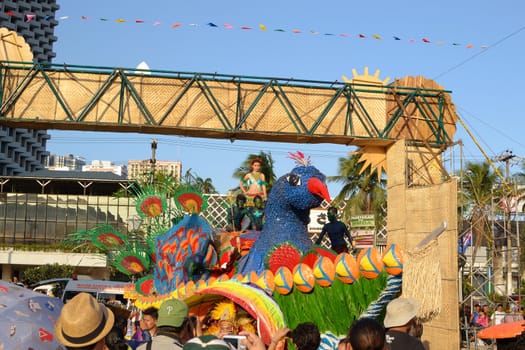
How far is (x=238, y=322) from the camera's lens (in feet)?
30.1

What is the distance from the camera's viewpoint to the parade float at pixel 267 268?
8023mm

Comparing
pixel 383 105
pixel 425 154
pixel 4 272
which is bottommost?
pixel 4 272

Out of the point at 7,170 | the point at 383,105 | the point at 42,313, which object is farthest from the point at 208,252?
the point at 7,170

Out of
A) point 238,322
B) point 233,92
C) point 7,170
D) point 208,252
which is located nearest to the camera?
point 238,322

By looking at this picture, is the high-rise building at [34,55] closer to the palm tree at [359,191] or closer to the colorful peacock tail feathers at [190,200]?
the palm tree at [359,191]

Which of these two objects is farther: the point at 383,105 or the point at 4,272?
the point at 4,272

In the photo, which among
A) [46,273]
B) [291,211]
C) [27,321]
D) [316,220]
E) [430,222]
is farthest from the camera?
[46,273]

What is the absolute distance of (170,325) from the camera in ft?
13.8

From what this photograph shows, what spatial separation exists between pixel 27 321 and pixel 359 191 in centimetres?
2597

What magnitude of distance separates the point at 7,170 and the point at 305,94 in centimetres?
7254

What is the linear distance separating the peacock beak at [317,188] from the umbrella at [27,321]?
17.5 ft

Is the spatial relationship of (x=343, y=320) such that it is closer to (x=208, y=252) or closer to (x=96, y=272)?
(x=208, y=252)

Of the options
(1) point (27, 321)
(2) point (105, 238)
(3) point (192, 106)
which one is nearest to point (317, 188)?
(3) point (192, 106)

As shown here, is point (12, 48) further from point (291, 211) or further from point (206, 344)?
point (206, 344)
